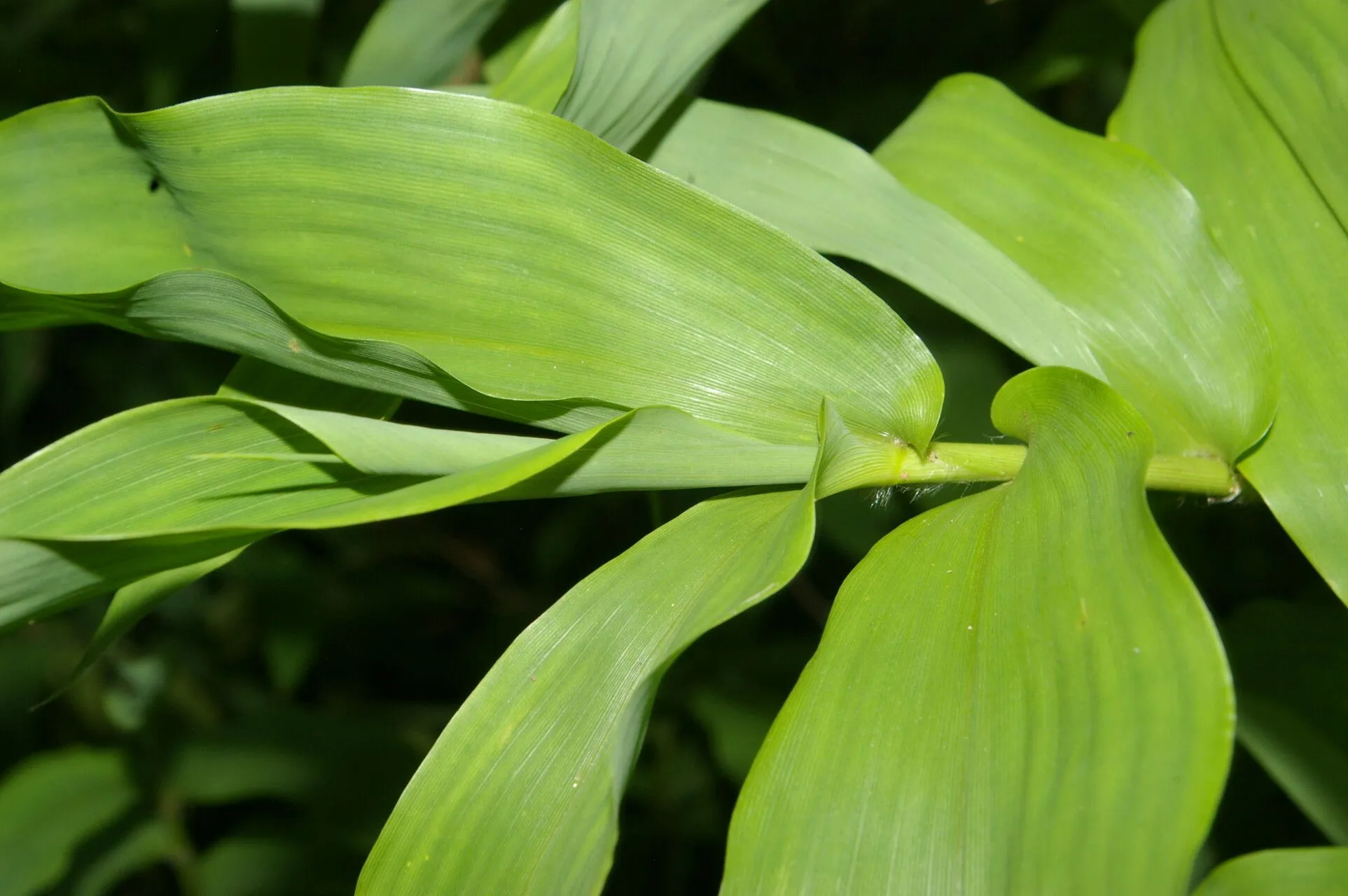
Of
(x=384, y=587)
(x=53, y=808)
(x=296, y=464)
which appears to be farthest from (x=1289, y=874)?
(x=384, y=587)

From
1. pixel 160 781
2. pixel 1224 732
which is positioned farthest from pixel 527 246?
pixel 160 781

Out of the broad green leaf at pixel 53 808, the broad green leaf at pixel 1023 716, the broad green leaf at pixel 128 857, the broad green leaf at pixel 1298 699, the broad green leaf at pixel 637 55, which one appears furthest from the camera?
the broad green leaf at pixel 128 857

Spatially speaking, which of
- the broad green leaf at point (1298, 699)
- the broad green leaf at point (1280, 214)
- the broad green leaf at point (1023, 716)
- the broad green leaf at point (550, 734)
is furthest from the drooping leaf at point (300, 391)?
the broad green leaf at point (1298, 699)

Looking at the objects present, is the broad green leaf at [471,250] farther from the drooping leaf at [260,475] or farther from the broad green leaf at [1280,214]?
the broad green leaf at [1280,214]

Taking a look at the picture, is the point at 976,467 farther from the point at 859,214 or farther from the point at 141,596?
the point at 141,596

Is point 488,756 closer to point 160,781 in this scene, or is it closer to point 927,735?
point 927,735

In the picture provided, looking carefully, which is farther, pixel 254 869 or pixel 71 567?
pixel 254 869
